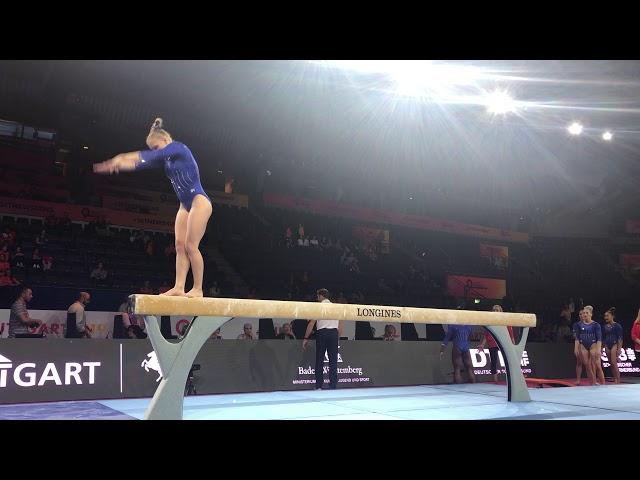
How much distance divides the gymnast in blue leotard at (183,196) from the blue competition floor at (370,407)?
1392 millimetres

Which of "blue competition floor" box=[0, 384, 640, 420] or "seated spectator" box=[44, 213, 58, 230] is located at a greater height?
"seated spectator" box=[44, 213, 58, 230]

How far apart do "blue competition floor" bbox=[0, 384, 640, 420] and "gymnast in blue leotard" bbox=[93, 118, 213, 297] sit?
1392 mm

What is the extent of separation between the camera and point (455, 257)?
24750 millimetres

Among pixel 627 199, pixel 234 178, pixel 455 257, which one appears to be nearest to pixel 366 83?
Answer: pixel 234 178

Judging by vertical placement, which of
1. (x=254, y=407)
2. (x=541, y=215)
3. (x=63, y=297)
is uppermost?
(x=541, y=215)

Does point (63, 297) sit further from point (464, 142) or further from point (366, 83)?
point (464, 142)

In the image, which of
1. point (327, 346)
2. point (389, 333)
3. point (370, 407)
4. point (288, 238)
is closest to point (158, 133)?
point (370, 407)

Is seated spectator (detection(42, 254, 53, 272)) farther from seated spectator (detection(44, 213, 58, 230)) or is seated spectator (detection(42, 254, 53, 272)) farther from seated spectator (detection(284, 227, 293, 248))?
seated spectator (detection(284, 227, 293, 248))

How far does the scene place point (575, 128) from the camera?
1444 cm

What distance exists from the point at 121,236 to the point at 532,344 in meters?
11.8

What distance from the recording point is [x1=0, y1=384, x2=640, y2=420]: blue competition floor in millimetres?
5309

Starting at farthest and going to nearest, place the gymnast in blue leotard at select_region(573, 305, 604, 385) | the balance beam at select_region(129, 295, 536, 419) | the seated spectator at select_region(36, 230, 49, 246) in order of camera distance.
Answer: the seated spectator at select_region(36, 230, 49, 246)
the gymnast in blue leotard at select_region(573, 305, 604, 385)
the balance beam at select_region(129, 295, 536, 419)

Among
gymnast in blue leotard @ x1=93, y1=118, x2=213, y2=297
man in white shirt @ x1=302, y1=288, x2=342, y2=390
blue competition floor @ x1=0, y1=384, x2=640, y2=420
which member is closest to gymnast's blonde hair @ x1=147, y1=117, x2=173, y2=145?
gymnast in blue leotard @ x1=93, y1=118, x2=213, y2=297

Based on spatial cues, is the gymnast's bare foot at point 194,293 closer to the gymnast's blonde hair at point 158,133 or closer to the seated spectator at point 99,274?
the gymnast's blonde hair at point 158,133
